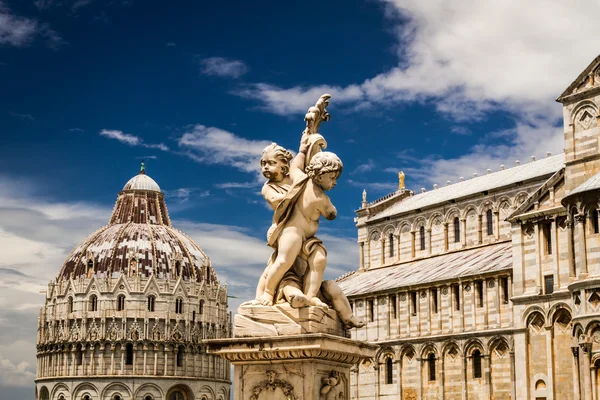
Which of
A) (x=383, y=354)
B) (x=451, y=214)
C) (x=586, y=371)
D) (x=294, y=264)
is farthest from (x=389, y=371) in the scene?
(x=294, y=264)

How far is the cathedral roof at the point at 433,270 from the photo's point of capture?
67.6 meters

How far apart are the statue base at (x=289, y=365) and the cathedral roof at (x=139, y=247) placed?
126m

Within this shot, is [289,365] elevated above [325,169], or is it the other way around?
[325,169]

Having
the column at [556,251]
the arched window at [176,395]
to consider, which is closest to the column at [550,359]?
the column at [556,251]

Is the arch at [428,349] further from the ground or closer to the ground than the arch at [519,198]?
closer to the ground

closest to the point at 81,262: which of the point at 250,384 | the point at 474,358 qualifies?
the point at 474,358

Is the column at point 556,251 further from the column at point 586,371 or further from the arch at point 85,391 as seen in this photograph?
the arch at point 85,391

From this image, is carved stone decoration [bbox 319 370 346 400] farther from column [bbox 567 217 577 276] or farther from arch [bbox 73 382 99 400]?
arch [bbox 73 382 99 400]

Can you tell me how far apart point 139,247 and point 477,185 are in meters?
69.5

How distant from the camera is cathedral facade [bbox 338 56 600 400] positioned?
49406 mm

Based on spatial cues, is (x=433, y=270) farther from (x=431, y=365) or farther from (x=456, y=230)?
(x=431, y=365)

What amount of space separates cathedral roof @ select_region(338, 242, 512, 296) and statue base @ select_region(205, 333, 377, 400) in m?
52.7

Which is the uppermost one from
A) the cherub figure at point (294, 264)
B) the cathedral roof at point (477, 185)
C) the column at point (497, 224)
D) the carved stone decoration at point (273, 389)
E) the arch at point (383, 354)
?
the cathedral roof at point (477, 185)

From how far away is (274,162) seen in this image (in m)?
13.0
